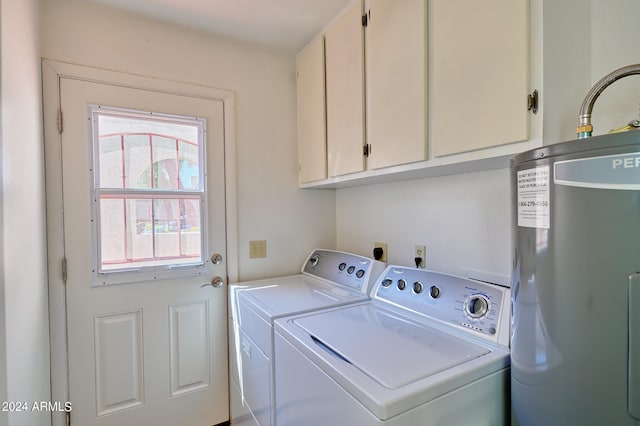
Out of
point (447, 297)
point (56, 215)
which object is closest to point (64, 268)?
point (56, 215)

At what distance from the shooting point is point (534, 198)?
714mm

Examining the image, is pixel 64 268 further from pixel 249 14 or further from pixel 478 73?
pixel 478 73

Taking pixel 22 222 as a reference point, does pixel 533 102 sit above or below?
above

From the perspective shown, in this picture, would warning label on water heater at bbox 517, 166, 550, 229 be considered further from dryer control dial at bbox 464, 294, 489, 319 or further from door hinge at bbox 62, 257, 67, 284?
door hinge at bbox 62, 257, 67, 284

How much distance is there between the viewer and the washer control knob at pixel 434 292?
1198 mm

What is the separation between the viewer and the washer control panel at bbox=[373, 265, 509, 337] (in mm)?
1015

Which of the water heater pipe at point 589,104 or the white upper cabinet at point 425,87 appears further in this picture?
the white upper cabinet at point 425,87

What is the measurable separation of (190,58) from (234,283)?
1385 millimetres

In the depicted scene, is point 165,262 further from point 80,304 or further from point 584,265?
point 584,265

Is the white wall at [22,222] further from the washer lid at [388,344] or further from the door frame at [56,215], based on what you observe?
the washer lid at [388,344]

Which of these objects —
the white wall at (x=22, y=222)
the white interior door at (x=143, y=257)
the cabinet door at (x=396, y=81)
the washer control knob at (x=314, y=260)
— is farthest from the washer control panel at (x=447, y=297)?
the white wall at (x=22, y=222)

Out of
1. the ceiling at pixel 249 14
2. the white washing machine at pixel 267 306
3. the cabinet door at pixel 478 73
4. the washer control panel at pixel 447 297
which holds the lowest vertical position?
the white washing machine at pixel 267 306

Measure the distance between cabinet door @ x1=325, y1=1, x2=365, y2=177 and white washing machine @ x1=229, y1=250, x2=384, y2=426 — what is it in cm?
56

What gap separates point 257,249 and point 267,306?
24.7 inches
